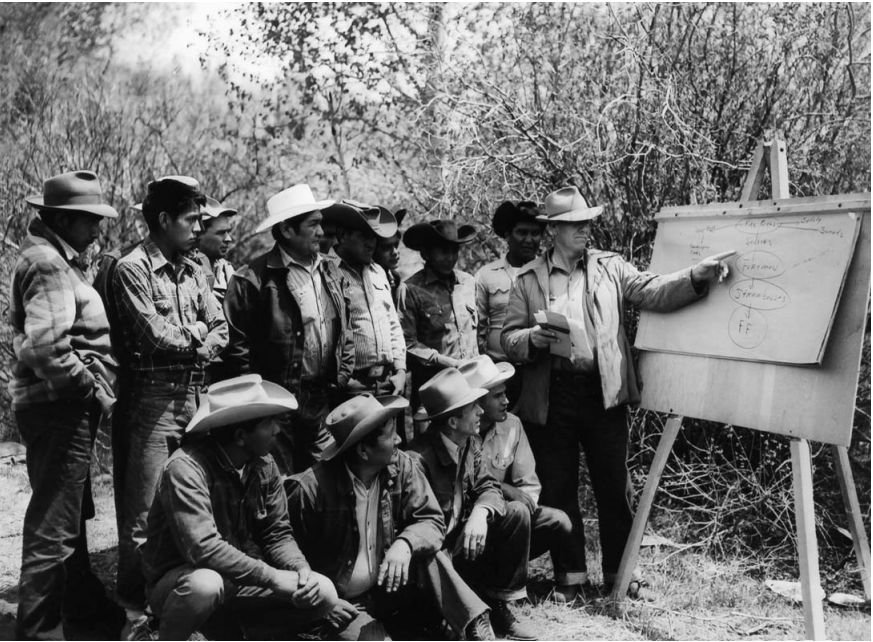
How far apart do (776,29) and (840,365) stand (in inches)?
130

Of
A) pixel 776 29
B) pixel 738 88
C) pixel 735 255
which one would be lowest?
pixel 735 255

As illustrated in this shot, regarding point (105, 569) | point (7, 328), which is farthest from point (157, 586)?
point (7, 328)

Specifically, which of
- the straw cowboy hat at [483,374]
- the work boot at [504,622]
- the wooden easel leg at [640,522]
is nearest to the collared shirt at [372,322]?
the straw cowboy hat at [483,374]

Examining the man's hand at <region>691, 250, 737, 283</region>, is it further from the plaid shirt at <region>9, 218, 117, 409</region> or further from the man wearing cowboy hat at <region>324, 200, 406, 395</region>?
the plaid shirt at <region>9, 218, 117, 409</region>

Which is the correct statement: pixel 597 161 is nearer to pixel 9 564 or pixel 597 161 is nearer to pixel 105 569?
pixel 105 569

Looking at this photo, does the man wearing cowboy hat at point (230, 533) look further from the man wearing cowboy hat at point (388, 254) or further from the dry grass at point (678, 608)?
the man wearing cowboy hat at point (388, 254)

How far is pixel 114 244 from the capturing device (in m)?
8.73

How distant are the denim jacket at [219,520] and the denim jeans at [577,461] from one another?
71.2 inches

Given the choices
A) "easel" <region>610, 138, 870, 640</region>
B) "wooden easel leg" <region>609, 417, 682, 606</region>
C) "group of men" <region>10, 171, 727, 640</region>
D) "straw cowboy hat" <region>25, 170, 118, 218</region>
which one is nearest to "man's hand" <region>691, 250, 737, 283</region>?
"group of men" <region>10, 171, 727, 640</region>

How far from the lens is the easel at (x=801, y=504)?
13.1 feet

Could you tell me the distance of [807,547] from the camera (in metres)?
4.01

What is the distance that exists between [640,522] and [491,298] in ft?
5.78

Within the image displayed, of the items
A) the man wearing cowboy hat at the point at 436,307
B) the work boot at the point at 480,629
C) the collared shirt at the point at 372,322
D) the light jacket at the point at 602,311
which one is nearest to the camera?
the work boot at the point at 480,629

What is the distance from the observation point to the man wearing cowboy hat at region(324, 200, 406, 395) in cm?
464
